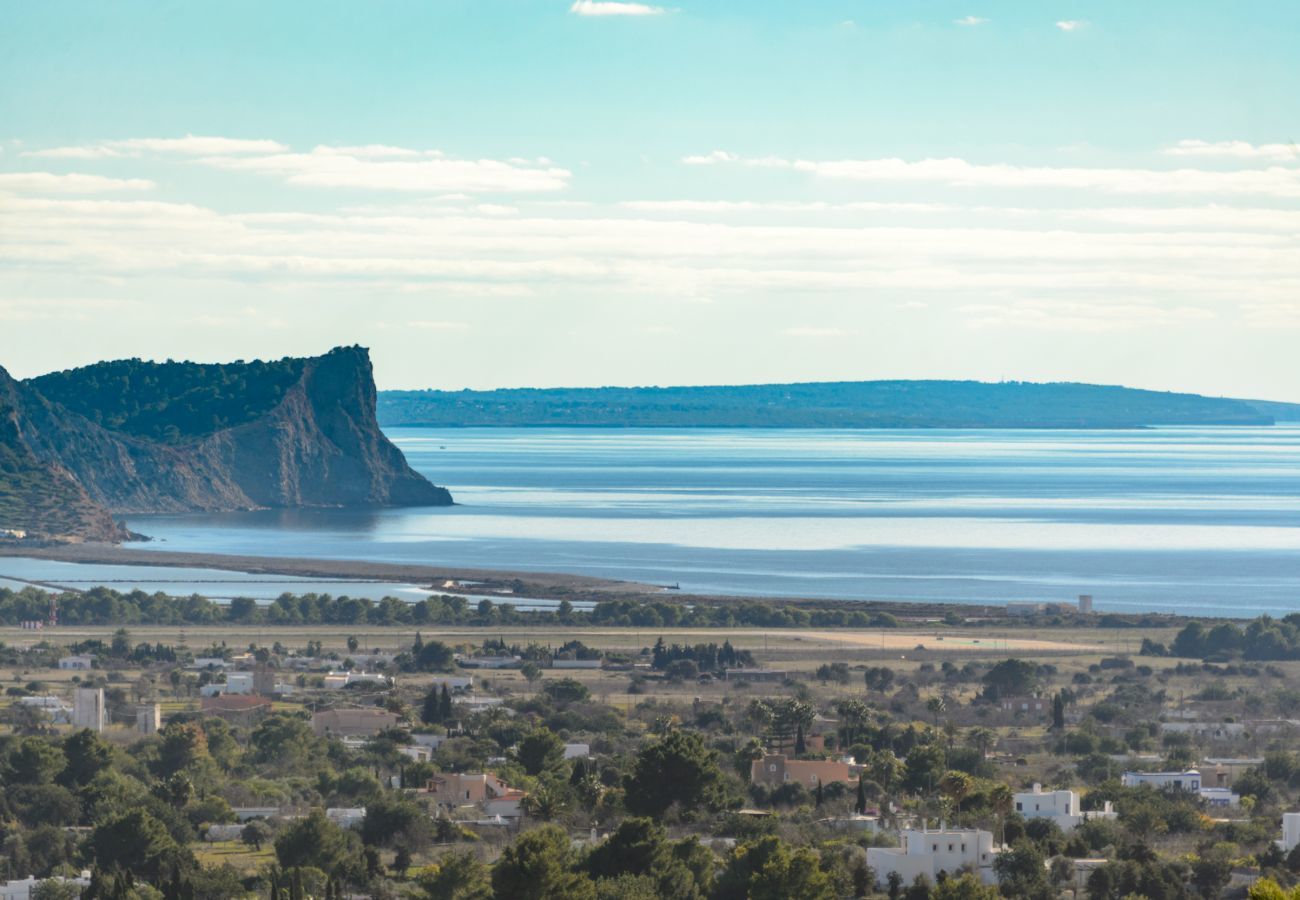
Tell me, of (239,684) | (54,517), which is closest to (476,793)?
(239,684)

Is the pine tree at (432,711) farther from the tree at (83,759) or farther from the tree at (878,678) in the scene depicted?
→ the tree at (878,678)

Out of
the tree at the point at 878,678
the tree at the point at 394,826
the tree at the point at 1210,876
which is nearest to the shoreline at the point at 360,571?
the tree at the point at 878,678

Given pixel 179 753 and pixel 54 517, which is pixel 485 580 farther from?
pixel 179 753

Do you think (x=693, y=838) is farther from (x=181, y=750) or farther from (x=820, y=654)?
(x=820, y=654)

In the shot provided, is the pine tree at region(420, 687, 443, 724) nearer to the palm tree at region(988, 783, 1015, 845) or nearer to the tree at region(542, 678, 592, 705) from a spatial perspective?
the tree at region(542, 678, 592, 705)

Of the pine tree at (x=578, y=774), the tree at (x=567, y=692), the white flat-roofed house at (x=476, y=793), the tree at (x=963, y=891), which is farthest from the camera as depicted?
the tree at (x=567, y=692)

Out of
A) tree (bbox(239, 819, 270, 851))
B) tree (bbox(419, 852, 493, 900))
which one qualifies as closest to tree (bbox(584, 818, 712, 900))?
tree (bbox(419, 852, 493, 900))
